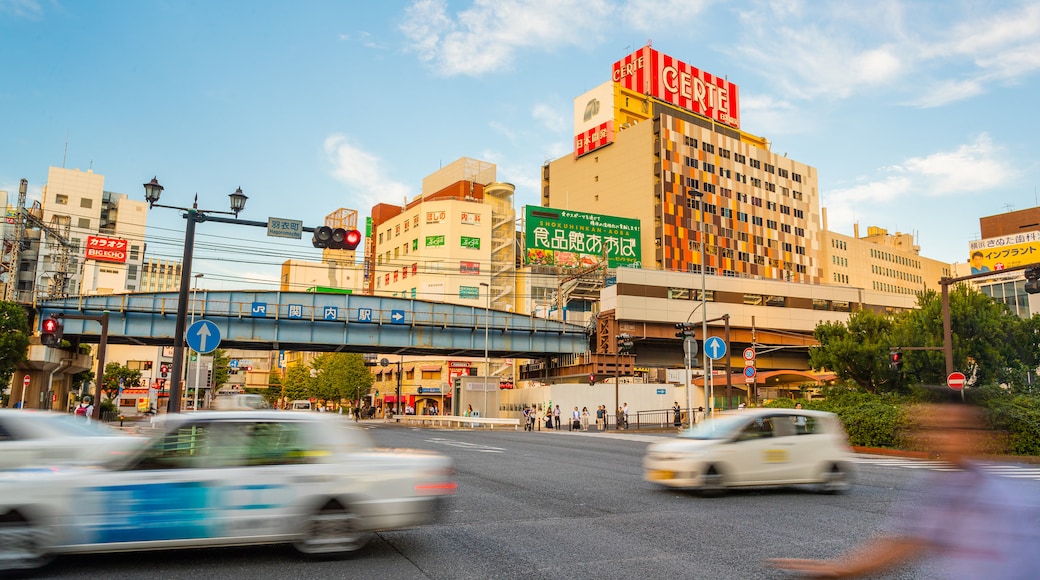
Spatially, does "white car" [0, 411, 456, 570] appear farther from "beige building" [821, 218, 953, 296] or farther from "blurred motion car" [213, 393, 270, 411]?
"beige building" [821, 218, 953, 296]

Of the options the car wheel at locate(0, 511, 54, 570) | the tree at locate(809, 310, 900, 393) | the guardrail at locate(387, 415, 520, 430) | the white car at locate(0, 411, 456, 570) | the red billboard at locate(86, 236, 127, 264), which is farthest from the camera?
the red billboard at locate(86, 236, 127, 264)

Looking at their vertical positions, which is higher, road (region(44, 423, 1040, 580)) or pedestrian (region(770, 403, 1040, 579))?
pedestrian (region(770, 403, 1040, 579))

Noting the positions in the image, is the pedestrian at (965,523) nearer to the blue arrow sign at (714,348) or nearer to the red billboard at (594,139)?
the blue arrow sign at (714,348)

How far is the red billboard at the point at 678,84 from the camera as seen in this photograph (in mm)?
102250

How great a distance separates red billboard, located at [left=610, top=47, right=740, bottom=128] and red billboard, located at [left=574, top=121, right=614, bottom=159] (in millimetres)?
7069

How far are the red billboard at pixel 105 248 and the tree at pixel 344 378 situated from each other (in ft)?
93.3

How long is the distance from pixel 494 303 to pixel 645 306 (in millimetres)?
30749

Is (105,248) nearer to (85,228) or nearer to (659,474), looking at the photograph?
(85,228)

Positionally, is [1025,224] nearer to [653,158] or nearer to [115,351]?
[653,158]

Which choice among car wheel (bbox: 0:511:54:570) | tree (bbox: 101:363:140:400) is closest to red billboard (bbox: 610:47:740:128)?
tree (bbox: 101:363:140:400)

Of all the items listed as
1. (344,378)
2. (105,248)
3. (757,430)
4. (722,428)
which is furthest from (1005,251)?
(105,248)

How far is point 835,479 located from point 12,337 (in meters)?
49.1

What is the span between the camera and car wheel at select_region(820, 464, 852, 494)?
39.0 feet

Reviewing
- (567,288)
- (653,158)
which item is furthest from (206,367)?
(653,158)
